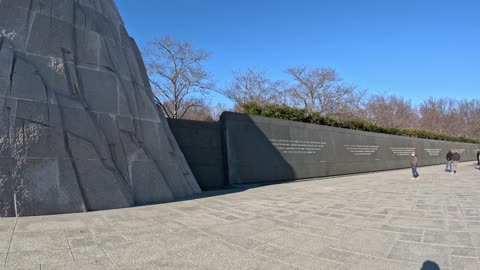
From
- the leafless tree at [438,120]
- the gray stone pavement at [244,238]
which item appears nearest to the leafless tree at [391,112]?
the leafless tree at [438,120]

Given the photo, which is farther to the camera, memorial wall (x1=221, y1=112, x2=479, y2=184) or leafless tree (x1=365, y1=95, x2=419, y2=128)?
leafless tree (x1=365, y1=95, x2=419, y2=128)

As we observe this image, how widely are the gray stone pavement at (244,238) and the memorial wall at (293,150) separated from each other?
586 centimetres

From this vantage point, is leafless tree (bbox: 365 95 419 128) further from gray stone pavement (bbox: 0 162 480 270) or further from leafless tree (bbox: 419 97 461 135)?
gray stone pavement (bbox: 0 162 480 270)

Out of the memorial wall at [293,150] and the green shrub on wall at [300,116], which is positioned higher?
the green shrub on wall at [300,116]

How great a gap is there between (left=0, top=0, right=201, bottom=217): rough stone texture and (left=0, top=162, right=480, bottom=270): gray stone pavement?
0.61 m

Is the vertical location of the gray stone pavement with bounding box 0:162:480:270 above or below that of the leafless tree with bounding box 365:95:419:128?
below

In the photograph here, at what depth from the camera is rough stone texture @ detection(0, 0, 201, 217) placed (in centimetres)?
541

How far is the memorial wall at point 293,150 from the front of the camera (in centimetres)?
1234

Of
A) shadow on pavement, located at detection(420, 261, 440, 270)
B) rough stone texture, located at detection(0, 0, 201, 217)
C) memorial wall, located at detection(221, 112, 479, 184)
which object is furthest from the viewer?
memorial wall, located at detection(221, 112, 479, 184)

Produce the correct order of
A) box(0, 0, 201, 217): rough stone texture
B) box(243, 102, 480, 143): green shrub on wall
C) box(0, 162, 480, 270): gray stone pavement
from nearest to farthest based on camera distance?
box(0, 162, 480, 270): gray stone pavement < box(0, 0, 201, 217): rough stone texture < box(243, 102, 480, 143): green shrub on wall

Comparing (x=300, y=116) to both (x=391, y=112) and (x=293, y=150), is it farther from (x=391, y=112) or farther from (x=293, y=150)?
(x=391, y=112)

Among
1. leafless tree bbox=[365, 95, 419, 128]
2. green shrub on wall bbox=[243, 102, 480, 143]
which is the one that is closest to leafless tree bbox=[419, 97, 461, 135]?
leafless tree bbox=[365, 95, 419, 128]

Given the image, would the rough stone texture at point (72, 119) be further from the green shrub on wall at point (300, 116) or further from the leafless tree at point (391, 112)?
the leafless tree at point (391, 112)

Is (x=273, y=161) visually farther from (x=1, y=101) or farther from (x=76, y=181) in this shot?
(x=1, y=101)
